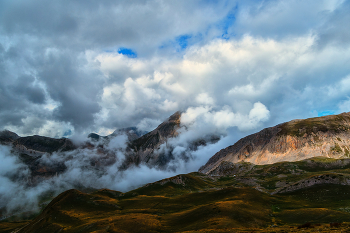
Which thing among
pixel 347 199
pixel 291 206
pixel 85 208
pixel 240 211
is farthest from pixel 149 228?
pixel 347 199

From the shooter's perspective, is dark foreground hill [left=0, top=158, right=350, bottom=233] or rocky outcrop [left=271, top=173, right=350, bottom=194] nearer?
dark foreground hill [left=0, top=158, right=350, bottom=233]

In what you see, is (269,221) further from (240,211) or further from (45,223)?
(45,223)

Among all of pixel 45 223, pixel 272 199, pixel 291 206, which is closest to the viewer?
pixel 291 206

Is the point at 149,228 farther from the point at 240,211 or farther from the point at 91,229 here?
the point at 240,211

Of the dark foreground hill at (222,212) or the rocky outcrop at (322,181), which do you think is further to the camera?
the rocky outcrop at (322,181)

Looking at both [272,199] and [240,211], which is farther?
[272,199]

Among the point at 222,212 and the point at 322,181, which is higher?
the point at 222,212

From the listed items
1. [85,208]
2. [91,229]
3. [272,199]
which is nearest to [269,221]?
[272,199]

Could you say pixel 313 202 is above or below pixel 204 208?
below

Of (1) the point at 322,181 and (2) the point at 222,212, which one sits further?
(1) the point at 322,181

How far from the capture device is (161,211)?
126 meters

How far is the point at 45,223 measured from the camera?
138 m

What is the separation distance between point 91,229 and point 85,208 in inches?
2503

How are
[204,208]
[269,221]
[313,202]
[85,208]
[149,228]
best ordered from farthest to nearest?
[85,208]
[313,202]
[204,208]
[149,228]
[269,221]
